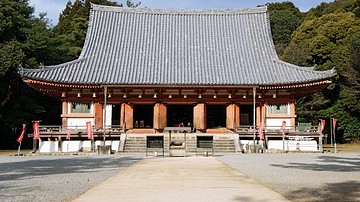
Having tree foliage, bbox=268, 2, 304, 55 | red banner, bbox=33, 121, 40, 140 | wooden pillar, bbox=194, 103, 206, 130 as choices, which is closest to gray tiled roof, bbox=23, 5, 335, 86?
wooden pillar, bbox=194, 103, 206, 130

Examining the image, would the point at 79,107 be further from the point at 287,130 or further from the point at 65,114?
the point at 287,130

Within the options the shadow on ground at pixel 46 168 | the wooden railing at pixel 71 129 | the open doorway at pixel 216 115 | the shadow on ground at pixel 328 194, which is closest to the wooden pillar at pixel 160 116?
the wooden railing at pixel 71 129

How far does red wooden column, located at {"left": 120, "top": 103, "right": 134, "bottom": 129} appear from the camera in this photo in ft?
79.4

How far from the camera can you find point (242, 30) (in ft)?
95.6

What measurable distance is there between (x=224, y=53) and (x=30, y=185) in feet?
65.6

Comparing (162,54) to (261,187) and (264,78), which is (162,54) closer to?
(264,78)

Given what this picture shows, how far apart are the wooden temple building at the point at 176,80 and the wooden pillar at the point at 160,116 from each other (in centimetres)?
6

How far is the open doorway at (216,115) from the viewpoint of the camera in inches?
1063

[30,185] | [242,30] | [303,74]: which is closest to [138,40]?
[242,30]

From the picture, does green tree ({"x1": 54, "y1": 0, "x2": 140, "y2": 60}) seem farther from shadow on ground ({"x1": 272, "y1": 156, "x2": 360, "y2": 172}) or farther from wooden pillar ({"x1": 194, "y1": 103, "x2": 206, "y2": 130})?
shadow on ground ({"x1": 272, "y1": 156, "x2": 360, "y2": 172})

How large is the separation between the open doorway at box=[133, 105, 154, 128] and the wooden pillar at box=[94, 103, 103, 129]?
2562mm

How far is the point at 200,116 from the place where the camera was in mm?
24531

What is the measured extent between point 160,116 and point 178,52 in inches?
194

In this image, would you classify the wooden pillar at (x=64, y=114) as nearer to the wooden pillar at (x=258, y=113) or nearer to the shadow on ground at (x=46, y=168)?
the shadow on ground at (x=46, y=168)
